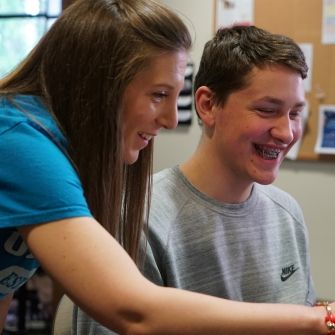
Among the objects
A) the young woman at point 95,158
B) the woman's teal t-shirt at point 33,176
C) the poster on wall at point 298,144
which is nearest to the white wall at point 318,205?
the poster on wall at point 298,144

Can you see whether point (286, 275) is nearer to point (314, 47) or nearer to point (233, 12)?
point (314, 47)

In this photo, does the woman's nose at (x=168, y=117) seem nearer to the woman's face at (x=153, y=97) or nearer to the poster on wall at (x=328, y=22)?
the woman's face at (x=153, y=97)

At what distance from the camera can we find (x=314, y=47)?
2295 mm

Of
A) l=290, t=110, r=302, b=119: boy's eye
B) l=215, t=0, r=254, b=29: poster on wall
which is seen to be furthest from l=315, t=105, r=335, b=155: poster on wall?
l=290, t=110, r=302, b=119: boy's eye

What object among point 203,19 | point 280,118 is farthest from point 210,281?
point 203,19

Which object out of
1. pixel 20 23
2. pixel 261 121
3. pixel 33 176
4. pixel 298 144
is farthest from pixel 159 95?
pixel 20 23

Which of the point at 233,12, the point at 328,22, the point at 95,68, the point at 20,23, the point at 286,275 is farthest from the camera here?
the point at 20,23

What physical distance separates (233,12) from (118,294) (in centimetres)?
194

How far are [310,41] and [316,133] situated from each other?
387 mm

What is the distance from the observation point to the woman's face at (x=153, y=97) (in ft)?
2.91

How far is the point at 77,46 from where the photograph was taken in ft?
2.91

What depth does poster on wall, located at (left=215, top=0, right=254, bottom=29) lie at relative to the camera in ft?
7.90

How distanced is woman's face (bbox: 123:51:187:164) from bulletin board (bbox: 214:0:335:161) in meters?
1.47

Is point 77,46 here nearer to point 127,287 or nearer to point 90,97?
point 90,97
